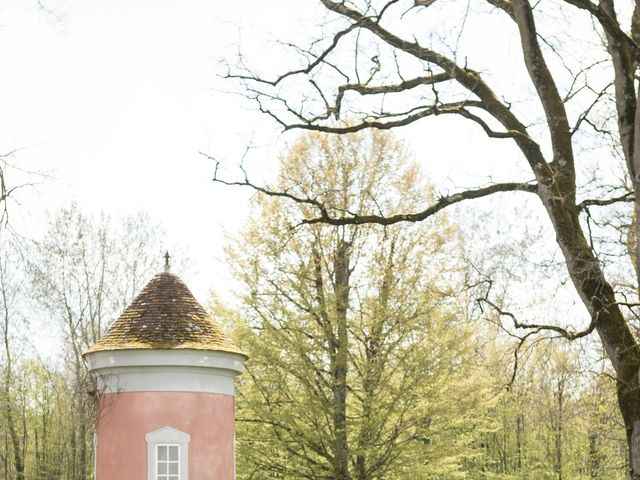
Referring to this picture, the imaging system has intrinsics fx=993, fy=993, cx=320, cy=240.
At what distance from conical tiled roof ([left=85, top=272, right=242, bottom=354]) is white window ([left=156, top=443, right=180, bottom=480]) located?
1.91 m

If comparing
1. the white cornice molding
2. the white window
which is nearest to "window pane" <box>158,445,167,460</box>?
the white window

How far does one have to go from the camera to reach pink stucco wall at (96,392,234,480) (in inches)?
752

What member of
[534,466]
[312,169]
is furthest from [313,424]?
[534,466]

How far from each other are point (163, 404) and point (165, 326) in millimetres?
1557

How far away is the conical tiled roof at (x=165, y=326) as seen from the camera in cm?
1938

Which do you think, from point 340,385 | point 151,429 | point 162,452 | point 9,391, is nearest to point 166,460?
point 162,452

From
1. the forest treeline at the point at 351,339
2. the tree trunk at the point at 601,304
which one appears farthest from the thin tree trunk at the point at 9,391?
the tree trunk at the point at 601,304

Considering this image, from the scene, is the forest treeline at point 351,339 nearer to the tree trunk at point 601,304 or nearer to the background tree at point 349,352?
the background tree at point 349,352

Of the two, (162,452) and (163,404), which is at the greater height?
(163,404)

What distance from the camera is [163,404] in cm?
1916

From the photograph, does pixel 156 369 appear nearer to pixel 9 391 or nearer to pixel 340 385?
pixel 340 385

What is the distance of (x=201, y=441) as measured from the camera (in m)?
19.4

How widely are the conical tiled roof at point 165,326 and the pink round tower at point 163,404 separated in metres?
0.02

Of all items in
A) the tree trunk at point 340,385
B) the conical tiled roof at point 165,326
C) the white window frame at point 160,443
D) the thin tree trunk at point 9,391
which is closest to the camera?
the white window frame at point 160,443
